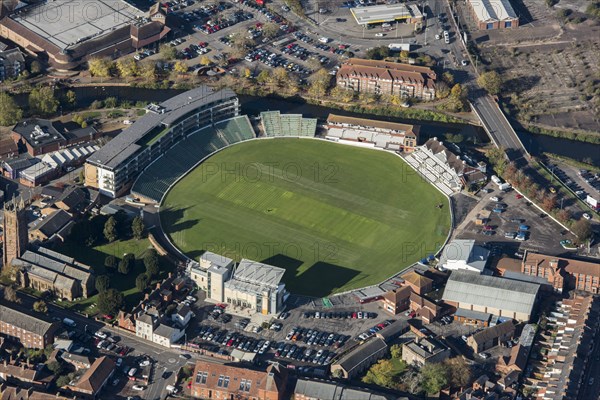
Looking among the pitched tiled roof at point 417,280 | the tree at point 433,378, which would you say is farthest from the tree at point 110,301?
the tree at point 433,378

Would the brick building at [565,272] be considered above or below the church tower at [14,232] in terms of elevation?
above

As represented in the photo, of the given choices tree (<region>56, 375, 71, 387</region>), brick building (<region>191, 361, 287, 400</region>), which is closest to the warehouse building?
brick building (<region>191, 361, 287, 400</region>)

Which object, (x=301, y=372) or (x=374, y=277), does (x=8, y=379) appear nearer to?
(x=301, y=372)

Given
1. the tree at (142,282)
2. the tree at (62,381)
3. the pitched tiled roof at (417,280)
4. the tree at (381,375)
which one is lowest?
the tree at (62,381)

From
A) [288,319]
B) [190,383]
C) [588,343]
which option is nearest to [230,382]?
[190,383]

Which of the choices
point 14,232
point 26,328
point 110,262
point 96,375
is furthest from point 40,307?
point 96,375

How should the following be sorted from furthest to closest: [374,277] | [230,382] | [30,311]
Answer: [374,277]
[30,311]
[230,382]

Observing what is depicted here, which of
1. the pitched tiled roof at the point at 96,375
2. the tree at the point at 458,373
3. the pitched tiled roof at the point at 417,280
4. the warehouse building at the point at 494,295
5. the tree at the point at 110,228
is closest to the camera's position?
the pitched tiled roof at the point at 96,375

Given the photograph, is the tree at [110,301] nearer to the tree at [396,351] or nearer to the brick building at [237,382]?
the brick building at [237,382]
